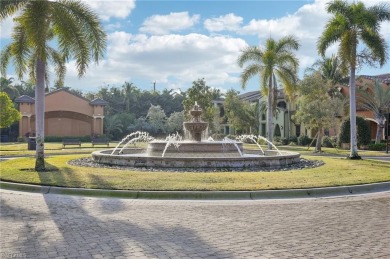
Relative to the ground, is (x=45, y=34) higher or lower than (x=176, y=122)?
higher

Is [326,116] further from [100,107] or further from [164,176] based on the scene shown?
[100,107]

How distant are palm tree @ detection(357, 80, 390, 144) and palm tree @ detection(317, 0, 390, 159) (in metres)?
16.1

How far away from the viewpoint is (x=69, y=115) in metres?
58.8

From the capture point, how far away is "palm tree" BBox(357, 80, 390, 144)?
121 ft

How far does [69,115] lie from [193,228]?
2159 inches

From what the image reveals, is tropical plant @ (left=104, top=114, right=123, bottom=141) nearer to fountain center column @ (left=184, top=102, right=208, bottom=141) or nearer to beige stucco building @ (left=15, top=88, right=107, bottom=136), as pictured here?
beige stucco building @ (left=15, top=88, right=107, bottom=136)

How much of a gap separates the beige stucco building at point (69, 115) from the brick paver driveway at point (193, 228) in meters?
49.1

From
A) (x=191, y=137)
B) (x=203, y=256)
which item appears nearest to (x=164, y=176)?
(x=203, y=256)

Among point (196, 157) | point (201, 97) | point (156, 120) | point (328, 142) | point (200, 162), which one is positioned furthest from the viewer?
point (156, 120)

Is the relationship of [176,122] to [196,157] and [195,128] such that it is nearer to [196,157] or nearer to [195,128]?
[195,128]

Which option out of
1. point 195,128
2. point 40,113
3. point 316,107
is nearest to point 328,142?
point 316,107

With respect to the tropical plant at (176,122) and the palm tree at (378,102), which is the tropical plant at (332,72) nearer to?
the palm tree at (378,102)

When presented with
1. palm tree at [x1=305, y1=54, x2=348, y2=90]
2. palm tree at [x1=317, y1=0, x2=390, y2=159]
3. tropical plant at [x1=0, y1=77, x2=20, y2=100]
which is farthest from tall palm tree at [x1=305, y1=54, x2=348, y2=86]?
tropical plant at [x1=0, y1=77, x2=20, y2=100]

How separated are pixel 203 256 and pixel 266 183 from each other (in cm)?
652
